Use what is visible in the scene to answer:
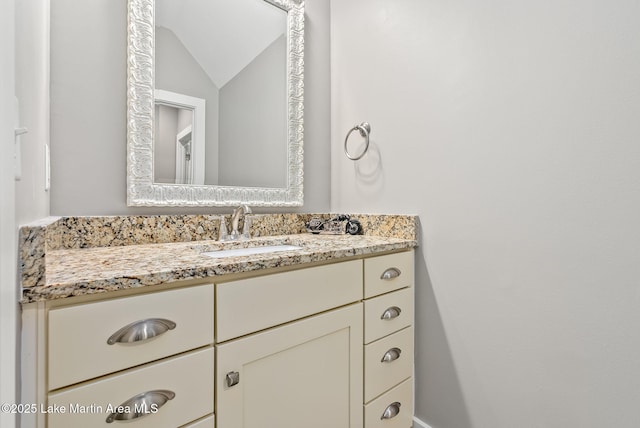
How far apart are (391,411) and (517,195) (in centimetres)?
97

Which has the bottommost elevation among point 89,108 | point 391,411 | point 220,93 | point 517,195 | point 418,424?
point 418,424

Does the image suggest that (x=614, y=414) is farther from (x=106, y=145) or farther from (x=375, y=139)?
(x=106, y=145)

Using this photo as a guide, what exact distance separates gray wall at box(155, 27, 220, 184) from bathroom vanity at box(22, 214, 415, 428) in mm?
438

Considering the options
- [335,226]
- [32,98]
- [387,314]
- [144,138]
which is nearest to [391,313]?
[387,314]

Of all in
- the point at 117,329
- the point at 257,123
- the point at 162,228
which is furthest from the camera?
the point at 257,123

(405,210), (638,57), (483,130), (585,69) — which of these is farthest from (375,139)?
(638,57)

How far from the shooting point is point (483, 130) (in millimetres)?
1230

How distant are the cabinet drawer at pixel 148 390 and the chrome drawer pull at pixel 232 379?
0.05 metres

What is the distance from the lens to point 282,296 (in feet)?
3.11

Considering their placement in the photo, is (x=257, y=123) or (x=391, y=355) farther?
(x=257, y=123)

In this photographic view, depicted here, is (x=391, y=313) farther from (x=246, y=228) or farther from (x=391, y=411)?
(x=246, y=228)

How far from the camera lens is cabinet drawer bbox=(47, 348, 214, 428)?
61cm

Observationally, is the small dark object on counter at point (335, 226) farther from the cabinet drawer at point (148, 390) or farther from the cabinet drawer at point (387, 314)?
the cabinet drawer at point (148, 390)

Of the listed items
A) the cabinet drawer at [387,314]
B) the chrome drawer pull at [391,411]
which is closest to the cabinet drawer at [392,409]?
the chrome drawer pull at [391,411]
